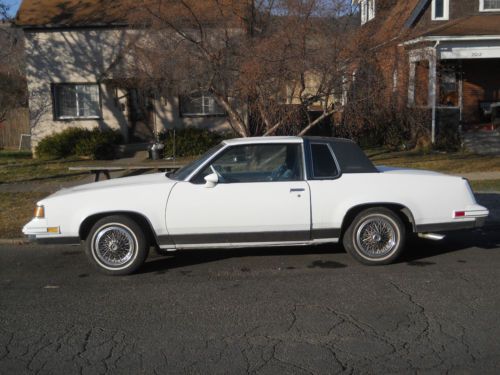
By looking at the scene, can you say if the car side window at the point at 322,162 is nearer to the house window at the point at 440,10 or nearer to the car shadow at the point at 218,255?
the car shadow at the point at 218,255

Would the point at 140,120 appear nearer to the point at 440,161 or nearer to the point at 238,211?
the point at 440,161

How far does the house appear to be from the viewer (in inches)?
483

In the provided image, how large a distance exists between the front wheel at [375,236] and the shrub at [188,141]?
11.8 m

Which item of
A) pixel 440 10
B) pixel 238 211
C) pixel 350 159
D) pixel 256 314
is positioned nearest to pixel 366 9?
pixel 440 10

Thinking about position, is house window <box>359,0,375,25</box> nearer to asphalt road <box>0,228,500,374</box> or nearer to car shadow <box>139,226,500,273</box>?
car shadow <box>139,226,500,273</box>

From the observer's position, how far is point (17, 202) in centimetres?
1098

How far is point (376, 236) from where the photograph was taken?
21.3 ft

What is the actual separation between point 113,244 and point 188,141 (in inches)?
464

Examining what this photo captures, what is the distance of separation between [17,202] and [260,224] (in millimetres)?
6614

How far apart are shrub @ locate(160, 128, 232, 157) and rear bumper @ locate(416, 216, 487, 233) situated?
39.3ft

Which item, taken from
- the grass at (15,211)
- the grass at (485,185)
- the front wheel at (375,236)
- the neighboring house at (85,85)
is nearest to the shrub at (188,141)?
the neighboring house at (85,85)

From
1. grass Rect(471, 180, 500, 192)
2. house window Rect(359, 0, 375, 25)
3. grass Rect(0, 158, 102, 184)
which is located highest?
house window Rect(359, 0, 375, 25)

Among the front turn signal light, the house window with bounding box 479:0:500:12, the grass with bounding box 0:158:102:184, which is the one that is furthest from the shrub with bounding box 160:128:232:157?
the front turn signal light

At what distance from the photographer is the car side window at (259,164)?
21.1ft
